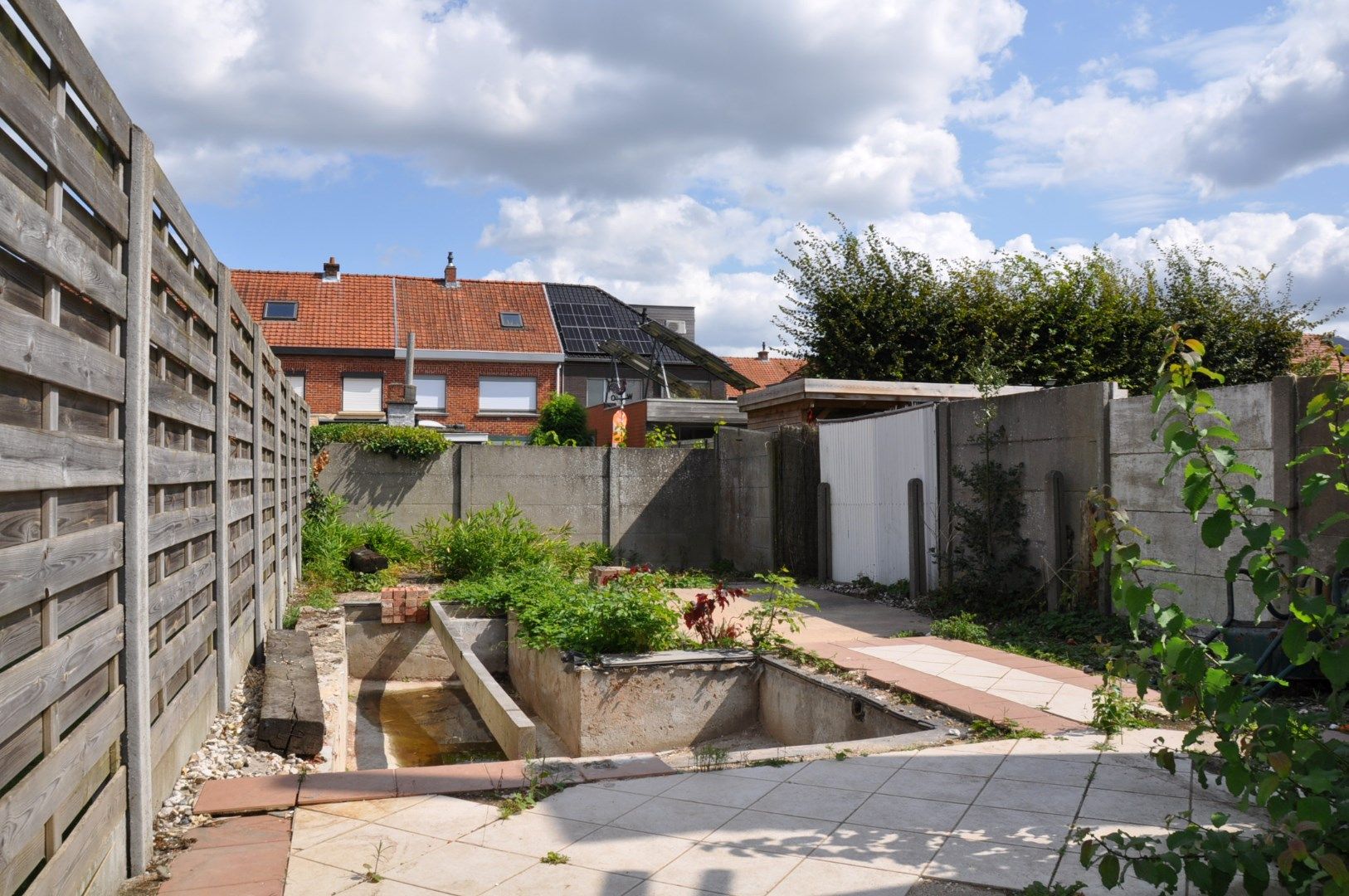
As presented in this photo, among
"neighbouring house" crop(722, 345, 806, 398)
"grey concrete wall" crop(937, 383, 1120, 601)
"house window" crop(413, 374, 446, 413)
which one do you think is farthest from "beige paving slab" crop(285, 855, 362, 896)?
"neighbouring house" crop(722, 345, 806, 398)

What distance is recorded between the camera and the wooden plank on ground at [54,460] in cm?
209

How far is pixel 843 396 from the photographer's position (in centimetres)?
1255

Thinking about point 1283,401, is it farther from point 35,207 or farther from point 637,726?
point 35,207

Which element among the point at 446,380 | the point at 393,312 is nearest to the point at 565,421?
the point at 446,380

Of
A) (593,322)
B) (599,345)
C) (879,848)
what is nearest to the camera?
(879,848)

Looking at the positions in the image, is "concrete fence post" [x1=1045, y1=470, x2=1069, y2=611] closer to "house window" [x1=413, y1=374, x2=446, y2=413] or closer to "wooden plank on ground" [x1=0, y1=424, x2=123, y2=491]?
"wooden plank on ground" [x1=0, y1=424, x2=123, y2=491]

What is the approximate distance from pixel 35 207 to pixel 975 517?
817cm

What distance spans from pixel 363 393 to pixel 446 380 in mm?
2396

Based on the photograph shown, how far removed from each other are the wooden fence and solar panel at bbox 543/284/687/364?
→ 25697 millimetres

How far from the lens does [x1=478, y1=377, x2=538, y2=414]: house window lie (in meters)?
29.9

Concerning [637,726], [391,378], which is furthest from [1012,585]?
[391,378]

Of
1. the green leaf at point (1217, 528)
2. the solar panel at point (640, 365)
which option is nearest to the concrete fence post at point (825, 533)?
the green leaf at point (1217, 528)

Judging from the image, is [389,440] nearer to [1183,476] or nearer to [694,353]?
[1183,476]

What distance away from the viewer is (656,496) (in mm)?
14680
